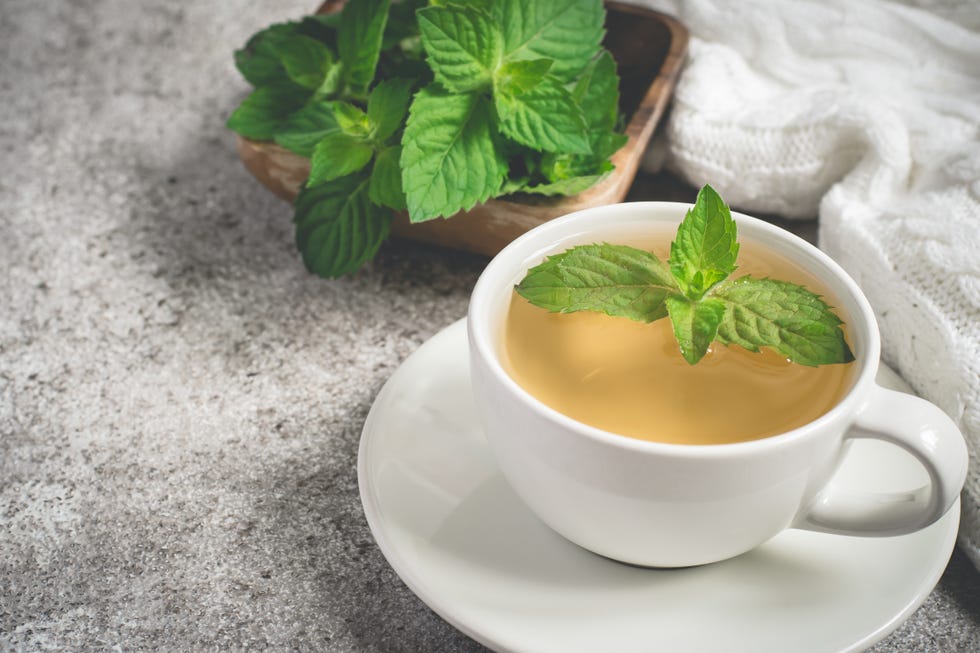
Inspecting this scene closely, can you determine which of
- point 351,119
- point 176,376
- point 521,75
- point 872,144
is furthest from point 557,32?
point 176,376

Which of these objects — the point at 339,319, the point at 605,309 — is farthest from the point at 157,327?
the point at 605,309

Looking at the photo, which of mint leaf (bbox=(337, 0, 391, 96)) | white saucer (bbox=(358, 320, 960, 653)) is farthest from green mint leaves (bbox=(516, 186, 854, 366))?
mint leaf (bbox=(337, 0, 391, 96))

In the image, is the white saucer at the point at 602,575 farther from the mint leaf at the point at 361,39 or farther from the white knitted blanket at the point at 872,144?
the mint leaf at the point at 361,39

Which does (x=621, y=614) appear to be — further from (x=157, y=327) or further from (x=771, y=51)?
(x=771, y=51)

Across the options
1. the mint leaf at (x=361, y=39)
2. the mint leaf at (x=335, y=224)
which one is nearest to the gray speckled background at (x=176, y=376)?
the mint leaf at (x=335, y=224)

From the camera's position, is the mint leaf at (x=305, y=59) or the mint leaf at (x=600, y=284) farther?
the mint leaf at (x=305, y=59)
